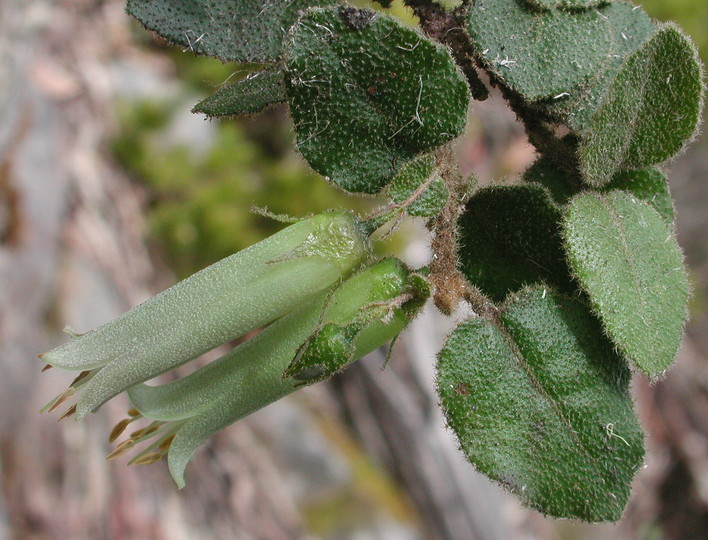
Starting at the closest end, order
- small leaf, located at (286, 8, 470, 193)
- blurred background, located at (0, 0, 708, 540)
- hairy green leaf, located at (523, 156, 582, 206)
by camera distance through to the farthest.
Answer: small leaf, located at (286, 8, 470, 193) → hairy green leaf, located at (523, 156, 582, 206) → blurred background, located at (0, 0, 708, 540)

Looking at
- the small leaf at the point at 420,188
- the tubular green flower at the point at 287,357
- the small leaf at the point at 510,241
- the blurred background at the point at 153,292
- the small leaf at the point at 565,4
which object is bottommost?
the blurred background at the point at 153,292

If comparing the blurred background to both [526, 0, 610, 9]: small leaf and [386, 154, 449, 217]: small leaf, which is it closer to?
[526, 0, 610, 9]: small leaf

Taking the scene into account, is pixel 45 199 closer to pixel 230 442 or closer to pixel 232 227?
pixel 232 227

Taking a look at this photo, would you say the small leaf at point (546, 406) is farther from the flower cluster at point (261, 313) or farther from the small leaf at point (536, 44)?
the small leaf at point (536, 44)

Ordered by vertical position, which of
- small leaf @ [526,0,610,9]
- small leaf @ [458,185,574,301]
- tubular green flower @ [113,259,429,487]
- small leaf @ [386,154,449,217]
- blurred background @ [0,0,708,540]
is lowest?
blurred background @ [0,0,708,540]

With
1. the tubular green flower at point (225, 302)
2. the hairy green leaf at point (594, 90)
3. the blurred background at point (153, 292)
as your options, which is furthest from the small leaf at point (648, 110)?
the blurred background at point (153, 292)

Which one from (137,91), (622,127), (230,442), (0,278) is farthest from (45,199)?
(622,127)

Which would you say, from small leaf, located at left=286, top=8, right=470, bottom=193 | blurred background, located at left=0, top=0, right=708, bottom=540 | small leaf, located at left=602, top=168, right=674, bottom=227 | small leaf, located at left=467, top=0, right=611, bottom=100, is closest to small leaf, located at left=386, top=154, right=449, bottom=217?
small leaf, located at left=286, top=8, right=470, bottom=193
